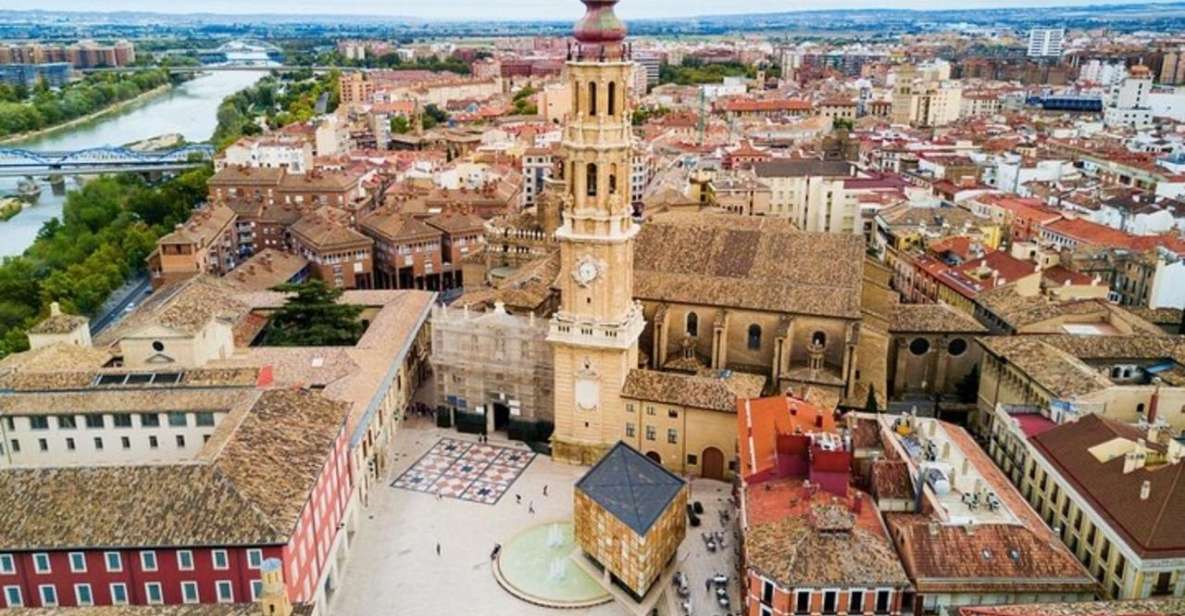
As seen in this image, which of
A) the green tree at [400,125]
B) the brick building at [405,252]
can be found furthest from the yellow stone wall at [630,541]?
the green tree at [400,125]

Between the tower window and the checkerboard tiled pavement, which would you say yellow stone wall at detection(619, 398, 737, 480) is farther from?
the tower window

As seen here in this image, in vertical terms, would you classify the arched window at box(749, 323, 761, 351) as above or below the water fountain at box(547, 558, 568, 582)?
above

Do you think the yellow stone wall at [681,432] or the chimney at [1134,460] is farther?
the yellow stone wall at [681,432]

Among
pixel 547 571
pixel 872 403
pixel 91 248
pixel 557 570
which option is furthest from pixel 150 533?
pixel 91 248

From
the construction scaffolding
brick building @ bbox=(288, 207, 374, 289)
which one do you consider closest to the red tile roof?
the construction scaffolding

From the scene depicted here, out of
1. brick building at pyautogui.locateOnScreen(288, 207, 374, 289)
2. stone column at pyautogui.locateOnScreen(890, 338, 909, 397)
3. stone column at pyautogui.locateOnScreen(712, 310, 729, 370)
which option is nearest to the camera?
stone column at pyautogui.locateOnScreen(712, 310, 729, 370)

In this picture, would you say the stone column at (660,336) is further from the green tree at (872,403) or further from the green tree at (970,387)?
the green tree at (970,387)
